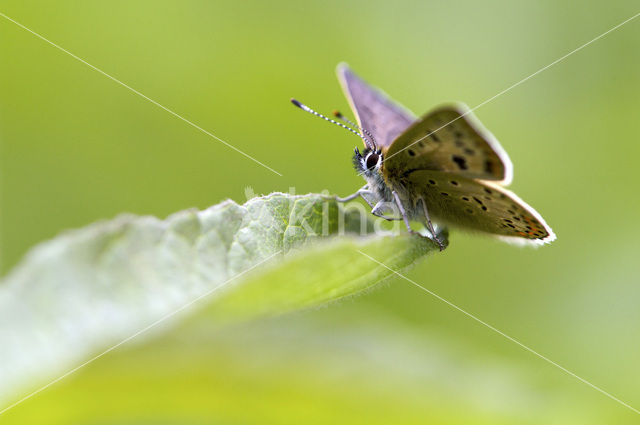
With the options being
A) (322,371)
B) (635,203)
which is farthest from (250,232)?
(635,203)

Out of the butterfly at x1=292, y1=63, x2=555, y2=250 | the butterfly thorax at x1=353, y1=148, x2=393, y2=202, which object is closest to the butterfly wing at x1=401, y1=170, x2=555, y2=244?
the butterfly at x1=292, y1=63, x2=555, y2=250

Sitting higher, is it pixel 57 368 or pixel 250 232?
pixel 250 232

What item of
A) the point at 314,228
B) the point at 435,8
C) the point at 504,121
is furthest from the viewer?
the point at 435,8

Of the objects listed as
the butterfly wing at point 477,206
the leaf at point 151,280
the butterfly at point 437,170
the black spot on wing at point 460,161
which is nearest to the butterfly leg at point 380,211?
the butterfly at point 437,170

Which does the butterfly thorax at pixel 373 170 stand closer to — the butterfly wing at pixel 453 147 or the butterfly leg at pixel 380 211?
the butterfly leg at pixel 380 211

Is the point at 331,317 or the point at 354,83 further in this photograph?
the point at 354,83

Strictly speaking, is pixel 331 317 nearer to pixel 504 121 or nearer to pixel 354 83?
pixel 354 83

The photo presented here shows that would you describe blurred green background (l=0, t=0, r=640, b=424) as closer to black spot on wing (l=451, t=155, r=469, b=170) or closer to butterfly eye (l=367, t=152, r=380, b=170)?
butterfly eye (l=367, t=152, r=380, b=170)
